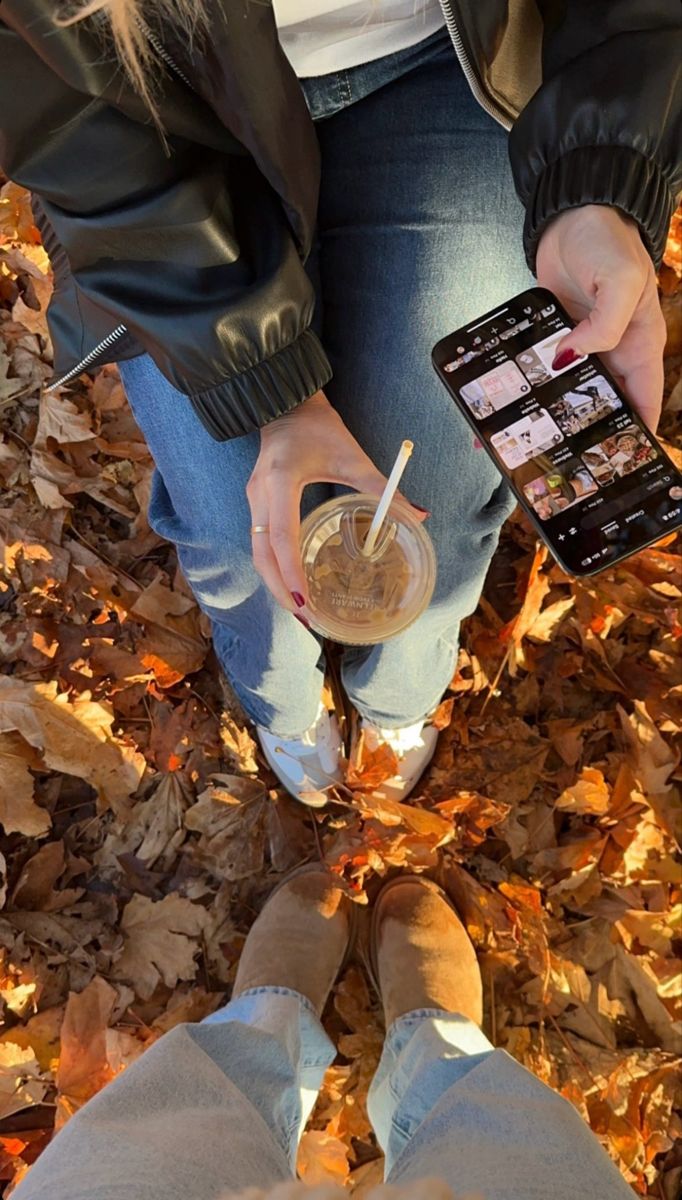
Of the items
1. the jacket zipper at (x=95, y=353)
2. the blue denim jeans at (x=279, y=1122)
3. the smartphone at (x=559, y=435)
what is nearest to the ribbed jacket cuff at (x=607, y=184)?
the smartphone at (x=559, y=435)

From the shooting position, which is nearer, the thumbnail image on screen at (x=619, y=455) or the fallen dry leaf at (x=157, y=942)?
the thumbnail image on screen at (x=619, y=455)

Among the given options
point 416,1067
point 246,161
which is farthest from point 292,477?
point 416,1067

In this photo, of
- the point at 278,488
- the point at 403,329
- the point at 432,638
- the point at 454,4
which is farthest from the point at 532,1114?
the point at 454,4

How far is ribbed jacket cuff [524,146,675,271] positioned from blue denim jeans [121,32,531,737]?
18 centimetres

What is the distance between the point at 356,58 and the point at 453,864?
5.36ft

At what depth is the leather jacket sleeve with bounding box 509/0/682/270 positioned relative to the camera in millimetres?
1121

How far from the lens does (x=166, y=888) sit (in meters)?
1.90

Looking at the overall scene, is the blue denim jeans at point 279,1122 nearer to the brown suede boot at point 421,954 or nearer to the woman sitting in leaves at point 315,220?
the brown suede boot at point 421,954

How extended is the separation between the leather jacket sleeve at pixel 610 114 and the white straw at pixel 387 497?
435 mm

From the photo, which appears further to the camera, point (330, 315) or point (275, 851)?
point (275, 851)

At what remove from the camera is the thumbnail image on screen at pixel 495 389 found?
4.10 ft

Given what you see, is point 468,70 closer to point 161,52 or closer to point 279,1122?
point 161,52

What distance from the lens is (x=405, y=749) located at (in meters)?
1.88

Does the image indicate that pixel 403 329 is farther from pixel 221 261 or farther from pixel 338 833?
pixel 338 833
